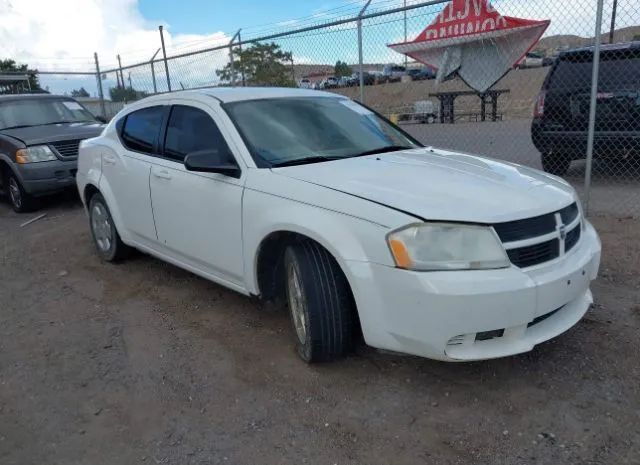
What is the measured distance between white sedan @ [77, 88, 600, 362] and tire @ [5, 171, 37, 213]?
4598mm

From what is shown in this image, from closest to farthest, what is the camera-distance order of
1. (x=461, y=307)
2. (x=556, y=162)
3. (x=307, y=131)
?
(x=461, y=307) < (x=307, y=131) < (x=556, y=162)

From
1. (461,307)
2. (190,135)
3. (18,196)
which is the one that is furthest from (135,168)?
(18,196)

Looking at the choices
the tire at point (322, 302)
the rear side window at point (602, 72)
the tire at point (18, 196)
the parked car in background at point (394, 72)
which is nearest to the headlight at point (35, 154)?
the tire at point (18, 196)

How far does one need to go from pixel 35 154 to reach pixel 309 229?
6414 millimetres

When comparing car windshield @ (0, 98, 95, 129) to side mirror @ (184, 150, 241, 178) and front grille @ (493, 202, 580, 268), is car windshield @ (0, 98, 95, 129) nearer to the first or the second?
side mirror @ (184, 150, 241, 178)

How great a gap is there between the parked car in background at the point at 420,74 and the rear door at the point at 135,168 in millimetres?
4713

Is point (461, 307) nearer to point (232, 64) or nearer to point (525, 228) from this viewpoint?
point (525, 228)

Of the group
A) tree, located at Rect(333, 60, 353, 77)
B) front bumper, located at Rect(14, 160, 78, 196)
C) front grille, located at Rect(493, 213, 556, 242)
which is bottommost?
front bumper, located at Rect(14, 160, 78, 196)

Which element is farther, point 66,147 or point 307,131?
point 66,147

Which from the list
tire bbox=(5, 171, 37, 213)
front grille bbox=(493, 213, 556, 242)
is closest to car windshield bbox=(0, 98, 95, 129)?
tire bbox=(5, 171, 37, 213)

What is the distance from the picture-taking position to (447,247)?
2678 mm

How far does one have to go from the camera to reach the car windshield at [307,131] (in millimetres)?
3611

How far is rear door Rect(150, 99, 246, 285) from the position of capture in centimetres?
358

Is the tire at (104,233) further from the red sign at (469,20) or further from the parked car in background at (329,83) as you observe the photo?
the parked car in background at (329,83)
